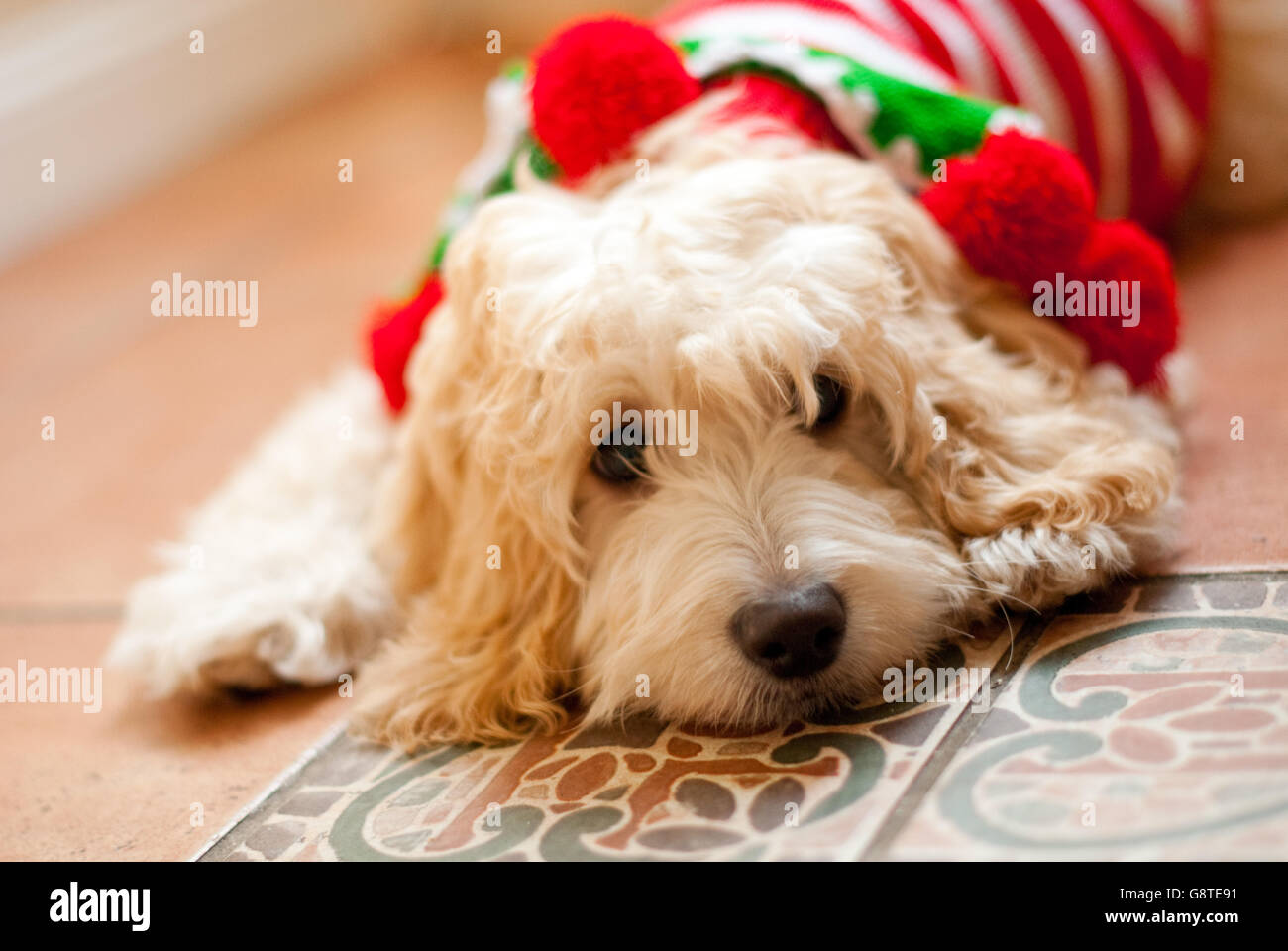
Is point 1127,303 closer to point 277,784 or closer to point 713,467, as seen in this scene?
point 713,467

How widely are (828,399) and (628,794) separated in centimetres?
52

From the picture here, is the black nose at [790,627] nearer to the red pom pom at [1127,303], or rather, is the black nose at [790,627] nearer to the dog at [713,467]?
the dog at [713,467]

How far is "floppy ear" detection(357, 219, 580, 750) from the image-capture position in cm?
170

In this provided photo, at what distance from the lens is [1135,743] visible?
1.34 m

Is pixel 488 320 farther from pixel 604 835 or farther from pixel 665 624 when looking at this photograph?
pixel 604 835

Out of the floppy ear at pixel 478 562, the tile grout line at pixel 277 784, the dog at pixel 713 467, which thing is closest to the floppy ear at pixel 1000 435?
the dog at pixel 713 467

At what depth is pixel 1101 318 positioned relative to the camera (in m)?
1.87

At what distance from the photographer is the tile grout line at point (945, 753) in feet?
4.22

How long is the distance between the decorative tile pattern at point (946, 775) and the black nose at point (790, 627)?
0.29 ft

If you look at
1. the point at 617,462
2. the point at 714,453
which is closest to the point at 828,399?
the point at 714,453

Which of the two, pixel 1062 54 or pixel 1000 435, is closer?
pixel 1000 435

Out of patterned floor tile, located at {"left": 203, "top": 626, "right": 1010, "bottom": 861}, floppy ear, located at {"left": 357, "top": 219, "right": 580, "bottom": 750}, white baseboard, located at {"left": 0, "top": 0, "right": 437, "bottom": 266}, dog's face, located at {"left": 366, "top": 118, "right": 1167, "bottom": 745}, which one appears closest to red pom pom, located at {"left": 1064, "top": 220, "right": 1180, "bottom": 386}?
dog's face, located at {"left": 366, "top": 118, "right": 1167, "bottom": 745}
